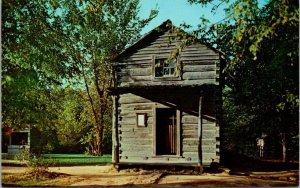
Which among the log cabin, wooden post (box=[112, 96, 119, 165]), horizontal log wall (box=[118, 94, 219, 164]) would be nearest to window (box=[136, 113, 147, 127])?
the log cabin

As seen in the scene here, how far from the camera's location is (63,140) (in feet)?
32.2

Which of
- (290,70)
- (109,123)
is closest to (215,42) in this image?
(290,70)

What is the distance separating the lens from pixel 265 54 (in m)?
9.37

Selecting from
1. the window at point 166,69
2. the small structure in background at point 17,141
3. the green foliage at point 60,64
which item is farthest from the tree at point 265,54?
the small structure in background at point 17,141

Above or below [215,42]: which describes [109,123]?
below

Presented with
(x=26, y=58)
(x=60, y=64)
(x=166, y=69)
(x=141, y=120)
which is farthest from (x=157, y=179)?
(x=60, y=64)

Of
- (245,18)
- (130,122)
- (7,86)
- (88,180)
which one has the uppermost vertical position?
(245,18)

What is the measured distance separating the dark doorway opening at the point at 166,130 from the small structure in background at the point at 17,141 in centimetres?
398

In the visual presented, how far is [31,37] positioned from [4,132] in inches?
89.3

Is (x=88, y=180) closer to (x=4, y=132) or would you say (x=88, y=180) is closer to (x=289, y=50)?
(x=4, y=132)

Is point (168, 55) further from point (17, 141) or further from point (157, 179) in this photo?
point (17, 141)

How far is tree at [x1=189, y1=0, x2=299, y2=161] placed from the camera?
22.3 ft

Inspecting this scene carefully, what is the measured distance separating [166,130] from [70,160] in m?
3.02

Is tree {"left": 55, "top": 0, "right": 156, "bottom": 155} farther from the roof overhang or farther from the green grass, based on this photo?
the roof overhang
